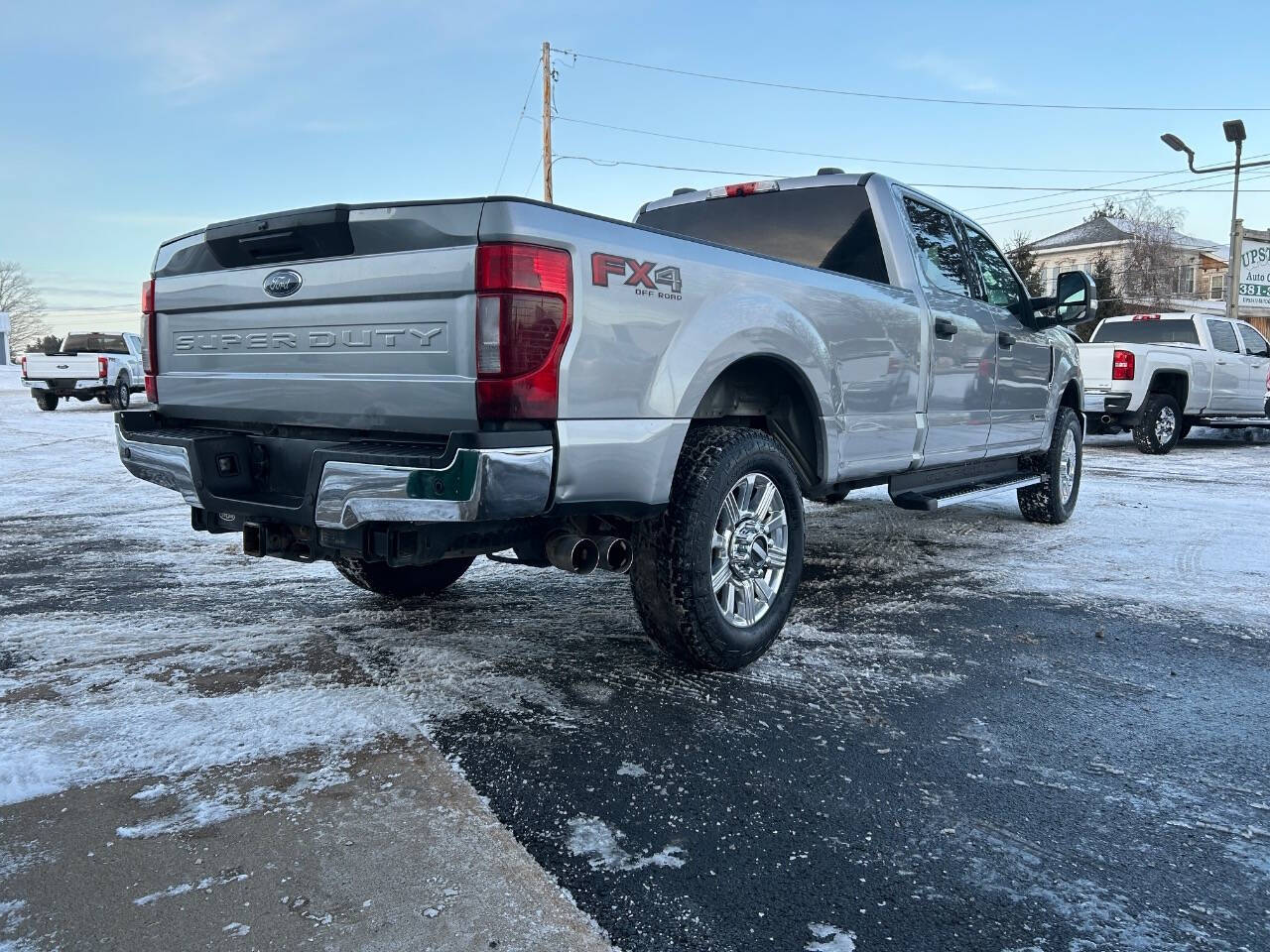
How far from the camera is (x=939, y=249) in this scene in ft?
17.9

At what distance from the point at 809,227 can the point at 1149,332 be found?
1117cm

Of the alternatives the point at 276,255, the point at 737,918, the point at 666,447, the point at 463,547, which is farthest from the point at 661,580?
the point at 276,255

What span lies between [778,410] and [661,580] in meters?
1.12

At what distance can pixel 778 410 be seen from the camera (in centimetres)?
412

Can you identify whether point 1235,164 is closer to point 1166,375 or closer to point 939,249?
point 1166,375

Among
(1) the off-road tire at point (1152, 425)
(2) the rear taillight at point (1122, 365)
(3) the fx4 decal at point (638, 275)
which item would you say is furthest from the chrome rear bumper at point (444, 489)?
(1) the off-road tire at point (1152, 425)

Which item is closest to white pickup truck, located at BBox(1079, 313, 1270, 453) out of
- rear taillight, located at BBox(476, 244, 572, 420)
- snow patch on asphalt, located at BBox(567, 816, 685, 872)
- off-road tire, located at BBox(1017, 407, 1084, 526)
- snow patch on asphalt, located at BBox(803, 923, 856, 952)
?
off-road tire, located at BBox(1017, 407, 1084, 526)

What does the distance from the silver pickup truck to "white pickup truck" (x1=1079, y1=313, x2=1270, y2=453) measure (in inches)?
370

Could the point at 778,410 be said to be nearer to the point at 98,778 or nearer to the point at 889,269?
the point at 889,269

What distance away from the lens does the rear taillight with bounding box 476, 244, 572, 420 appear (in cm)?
271

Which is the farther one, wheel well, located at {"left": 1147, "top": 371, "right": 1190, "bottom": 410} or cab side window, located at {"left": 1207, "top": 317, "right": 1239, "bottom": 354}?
cab side window, located at {"left": 1207, "top": 317, "right": 1239, "bottom": 354}

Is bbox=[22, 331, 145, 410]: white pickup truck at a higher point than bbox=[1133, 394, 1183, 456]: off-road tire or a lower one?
higher

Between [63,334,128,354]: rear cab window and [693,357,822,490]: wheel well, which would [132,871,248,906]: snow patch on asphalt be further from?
[63,334,128,354]: rear cab window

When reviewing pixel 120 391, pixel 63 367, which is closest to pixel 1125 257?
pixel 120 391
